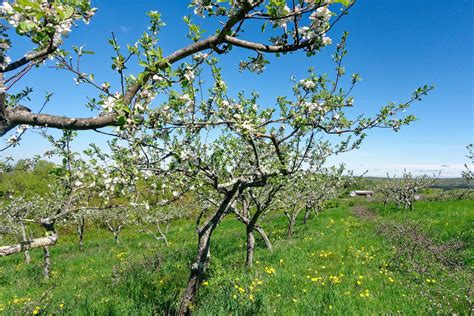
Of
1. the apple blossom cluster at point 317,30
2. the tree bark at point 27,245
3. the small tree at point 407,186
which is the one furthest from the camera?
the small tree at point 407,186

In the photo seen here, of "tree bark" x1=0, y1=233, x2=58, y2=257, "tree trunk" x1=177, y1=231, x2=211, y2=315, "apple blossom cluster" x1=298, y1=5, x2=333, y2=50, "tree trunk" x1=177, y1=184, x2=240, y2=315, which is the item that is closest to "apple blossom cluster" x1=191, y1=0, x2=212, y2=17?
"apple blossom cluster" x1=298, y1=5, x2=333, y2=50

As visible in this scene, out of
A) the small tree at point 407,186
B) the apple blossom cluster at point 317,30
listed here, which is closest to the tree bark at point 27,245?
the apple blossom cluster at point 317,30

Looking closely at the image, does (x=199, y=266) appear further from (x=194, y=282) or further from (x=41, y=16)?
(x=41, y=16)

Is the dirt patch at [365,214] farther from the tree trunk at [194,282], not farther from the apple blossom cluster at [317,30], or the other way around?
the apple blossom cluster at [317,30]

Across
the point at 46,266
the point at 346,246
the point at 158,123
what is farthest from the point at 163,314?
the point at 46,266

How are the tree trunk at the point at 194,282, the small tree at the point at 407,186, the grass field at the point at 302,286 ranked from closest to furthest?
the tree trunk at the point at 194,282 < the grass field at the point at 302,286 < the small tree at the point at 407,186

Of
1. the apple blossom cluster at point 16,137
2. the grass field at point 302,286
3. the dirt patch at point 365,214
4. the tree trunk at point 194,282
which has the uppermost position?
the apple blossom cluster at point 16,137

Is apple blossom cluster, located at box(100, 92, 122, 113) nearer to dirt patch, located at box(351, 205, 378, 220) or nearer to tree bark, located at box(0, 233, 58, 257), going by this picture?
tree bark, located at box(0, 233, 58, 257)

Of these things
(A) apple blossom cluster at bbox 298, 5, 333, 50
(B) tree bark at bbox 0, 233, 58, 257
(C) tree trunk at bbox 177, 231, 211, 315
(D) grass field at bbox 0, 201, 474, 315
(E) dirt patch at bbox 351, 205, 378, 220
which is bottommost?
(E) dirt patch at bbox 351, 205, 378, 220

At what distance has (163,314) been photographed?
5.99 meters

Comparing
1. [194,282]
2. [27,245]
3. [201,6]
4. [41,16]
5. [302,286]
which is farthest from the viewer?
[302,286]

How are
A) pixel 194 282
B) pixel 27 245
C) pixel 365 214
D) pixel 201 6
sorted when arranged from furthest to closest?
pixel 365 214
pixel 194 282
pixel 27 245
pixel 201 6

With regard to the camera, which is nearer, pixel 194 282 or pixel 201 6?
pixel 201 6

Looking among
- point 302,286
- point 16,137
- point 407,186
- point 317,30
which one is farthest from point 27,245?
point 407,186
